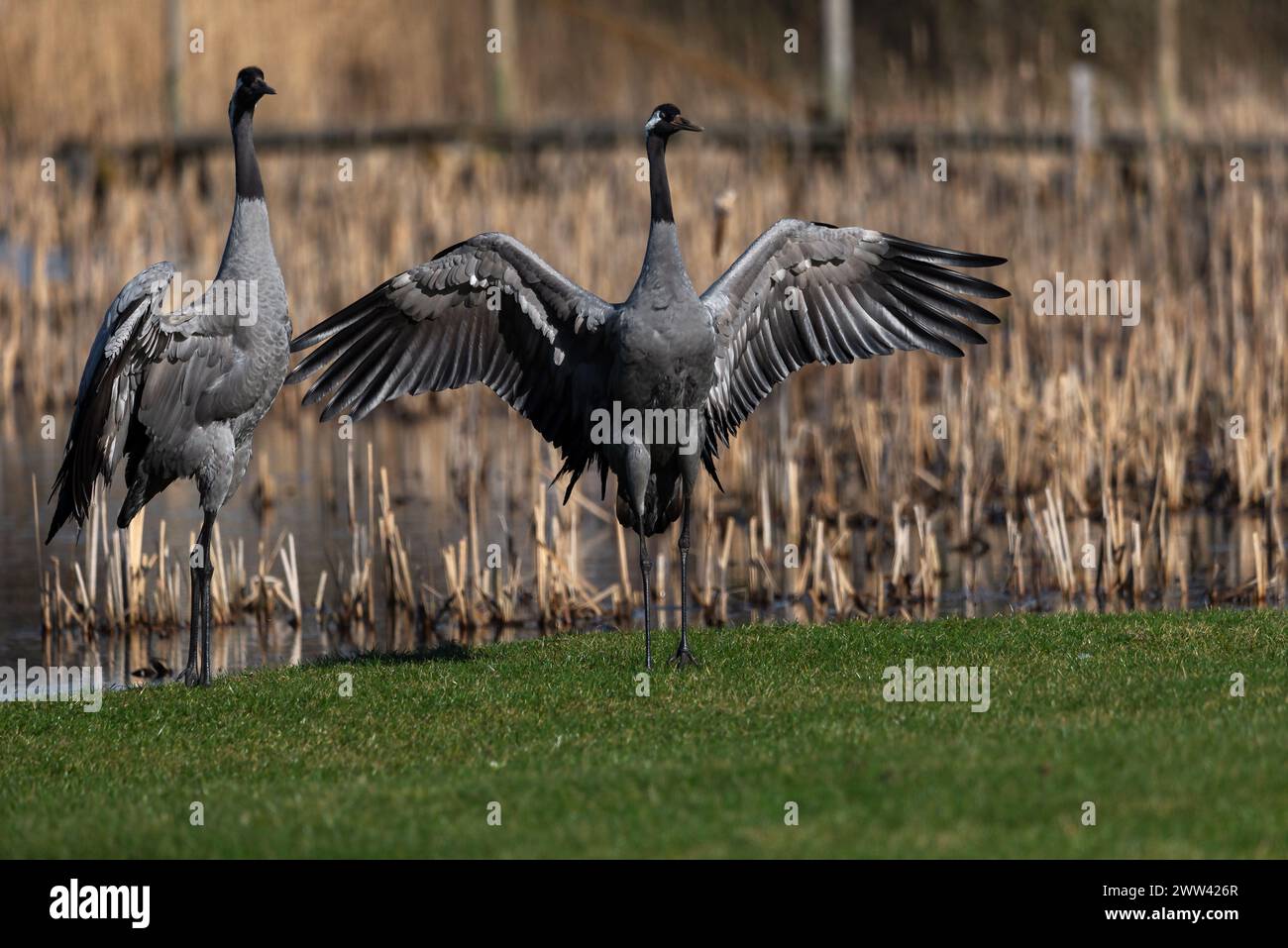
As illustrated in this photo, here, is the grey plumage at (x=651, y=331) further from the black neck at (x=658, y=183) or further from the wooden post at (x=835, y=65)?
the wooden post at (x=835, y=65)

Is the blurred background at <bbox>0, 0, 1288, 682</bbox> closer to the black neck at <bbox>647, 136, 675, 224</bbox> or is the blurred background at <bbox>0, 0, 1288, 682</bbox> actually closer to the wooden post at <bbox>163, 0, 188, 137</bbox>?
the wooden post at <bbox>163, 0, 188, 137</bbox>

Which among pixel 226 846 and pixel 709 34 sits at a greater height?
pixel 709 34

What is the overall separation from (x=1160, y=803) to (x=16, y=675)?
712 centimetres

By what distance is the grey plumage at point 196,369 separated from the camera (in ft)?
31.2

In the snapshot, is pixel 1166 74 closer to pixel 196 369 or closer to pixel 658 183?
pixel 658 183

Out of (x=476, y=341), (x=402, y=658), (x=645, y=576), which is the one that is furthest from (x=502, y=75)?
(x=645, y=576)

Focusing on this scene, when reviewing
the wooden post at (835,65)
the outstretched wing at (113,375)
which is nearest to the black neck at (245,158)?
the outstretched wing at (113,375)

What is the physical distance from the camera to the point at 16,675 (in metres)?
11.1

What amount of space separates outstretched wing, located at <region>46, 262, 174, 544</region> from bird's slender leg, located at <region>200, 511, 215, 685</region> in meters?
0.59

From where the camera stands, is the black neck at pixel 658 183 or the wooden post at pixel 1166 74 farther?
the wooden post at pixel 1166 74

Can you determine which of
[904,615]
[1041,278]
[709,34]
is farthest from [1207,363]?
[709,34]

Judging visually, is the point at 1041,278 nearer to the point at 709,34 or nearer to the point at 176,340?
the point at 176,340

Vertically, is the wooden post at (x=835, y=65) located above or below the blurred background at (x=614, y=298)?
above

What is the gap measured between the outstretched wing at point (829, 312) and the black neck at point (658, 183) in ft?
2.24
